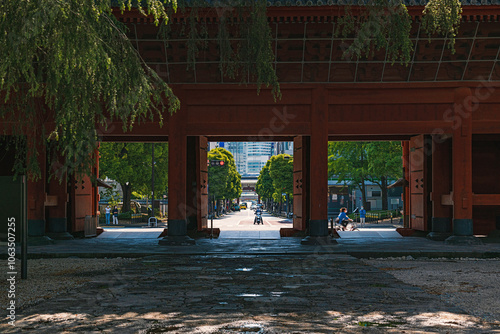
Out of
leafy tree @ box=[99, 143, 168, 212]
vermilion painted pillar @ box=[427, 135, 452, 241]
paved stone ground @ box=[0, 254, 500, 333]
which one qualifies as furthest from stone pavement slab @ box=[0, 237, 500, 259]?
leafy tree @ box=[99, 143, 168, 212]

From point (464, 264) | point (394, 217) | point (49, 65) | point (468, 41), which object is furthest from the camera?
point (394, 217)

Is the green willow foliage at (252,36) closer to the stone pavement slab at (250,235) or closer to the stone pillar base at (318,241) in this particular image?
the stone pillar base at (318,241)

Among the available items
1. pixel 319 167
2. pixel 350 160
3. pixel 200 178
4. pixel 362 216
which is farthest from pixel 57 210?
pixel 350 160

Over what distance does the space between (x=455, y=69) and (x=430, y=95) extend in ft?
3.47

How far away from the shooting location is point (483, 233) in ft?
67.1

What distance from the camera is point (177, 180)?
17781 millimetres

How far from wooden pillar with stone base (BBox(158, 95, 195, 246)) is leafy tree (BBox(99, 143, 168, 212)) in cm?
2298

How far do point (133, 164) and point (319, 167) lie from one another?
26.5m

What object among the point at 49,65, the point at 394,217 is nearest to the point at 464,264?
the point at 49,65

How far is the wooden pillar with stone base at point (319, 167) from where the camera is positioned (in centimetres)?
1755

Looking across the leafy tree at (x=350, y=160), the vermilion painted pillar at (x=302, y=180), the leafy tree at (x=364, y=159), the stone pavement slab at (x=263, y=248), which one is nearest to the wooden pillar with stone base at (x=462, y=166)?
the stone pavement slab at (x=263, y=248)

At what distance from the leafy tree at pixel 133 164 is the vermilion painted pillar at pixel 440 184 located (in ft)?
82.1

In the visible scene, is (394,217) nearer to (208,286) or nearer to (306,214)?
(306,214)

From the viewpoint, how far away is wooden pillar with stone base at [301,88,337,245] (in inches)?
691
